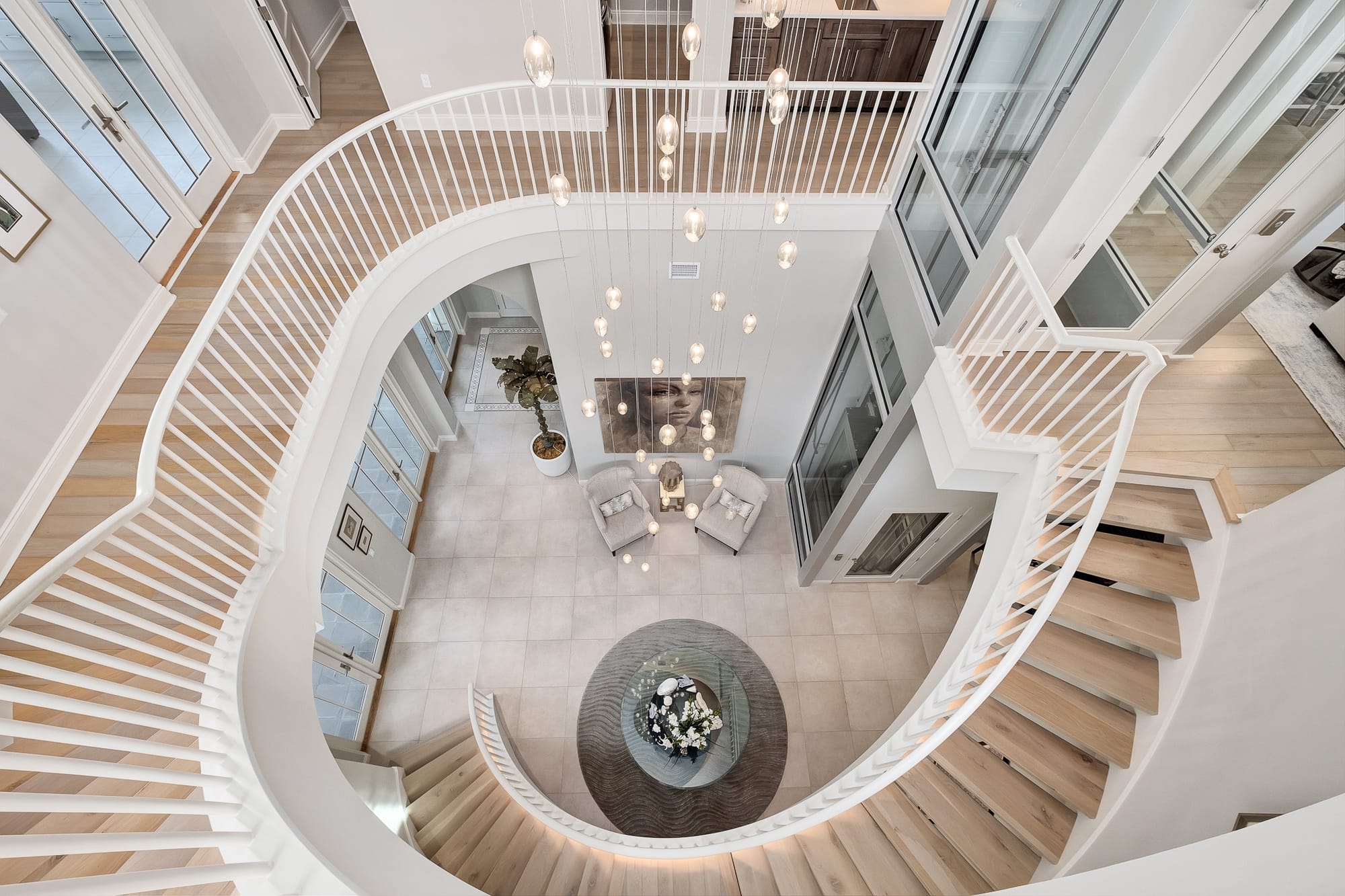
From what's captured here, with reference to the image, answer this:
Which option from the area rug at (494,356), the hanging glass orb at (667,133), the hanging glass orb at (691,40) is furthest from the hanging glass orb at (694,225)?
the area rug at (494,356)

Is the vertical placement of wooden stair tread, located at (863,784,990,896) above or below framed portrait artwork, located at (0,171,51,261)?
below

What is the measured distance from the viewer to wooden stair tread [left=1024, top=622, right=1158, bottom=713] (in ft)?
9.87

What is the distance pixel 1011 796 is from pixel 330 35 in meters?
9.40

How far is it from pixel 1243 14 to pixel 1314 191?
1.28 metres

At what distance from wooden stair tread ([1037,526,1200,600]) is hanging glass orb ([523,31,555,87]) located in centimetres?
331

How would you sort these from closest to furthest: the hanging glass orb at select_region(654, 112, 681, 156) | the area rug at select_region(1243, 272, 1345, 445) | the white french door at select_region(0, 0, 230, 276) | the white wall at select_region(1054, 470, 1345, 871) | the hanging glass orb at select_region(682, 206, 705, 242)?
the white wall at select_region(1054, 470, 1345, 871) → the hanging glass orb at select_region(654, 112, 681, 156) → the hanging glass orb at select_region(682, 206, 705, 242) → the white french door at select_region(0, 0, 230, 276) → the area rug at select_region(1243, 272, 1345, 445)

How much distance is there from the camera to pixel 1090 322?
4.09 m

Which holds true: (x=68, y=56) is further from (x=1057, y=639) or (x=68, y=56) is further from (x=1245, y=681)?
(x=1245, y=681)

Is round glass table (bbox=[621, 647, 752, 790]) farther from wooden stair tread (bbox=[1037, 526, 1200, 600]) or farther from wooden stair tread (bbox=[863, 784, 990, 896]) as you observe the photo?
wooden stair tread (bbox=[1037, 526, 1200, 600])

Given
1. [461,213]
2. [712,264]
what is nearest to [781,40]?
[712,264]

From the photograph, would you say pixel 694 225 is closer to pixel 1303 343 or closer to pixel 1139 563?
pixel 1139 563

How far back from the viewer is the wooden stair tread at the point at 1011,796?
302 cm

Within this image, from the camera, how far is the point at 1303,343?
14.1 feet

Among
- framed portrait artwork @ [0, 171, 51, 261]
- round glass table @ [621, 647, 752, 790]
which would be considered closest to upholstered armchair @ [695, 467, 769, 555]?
round glass table @ [621, 647, 752, 790]
